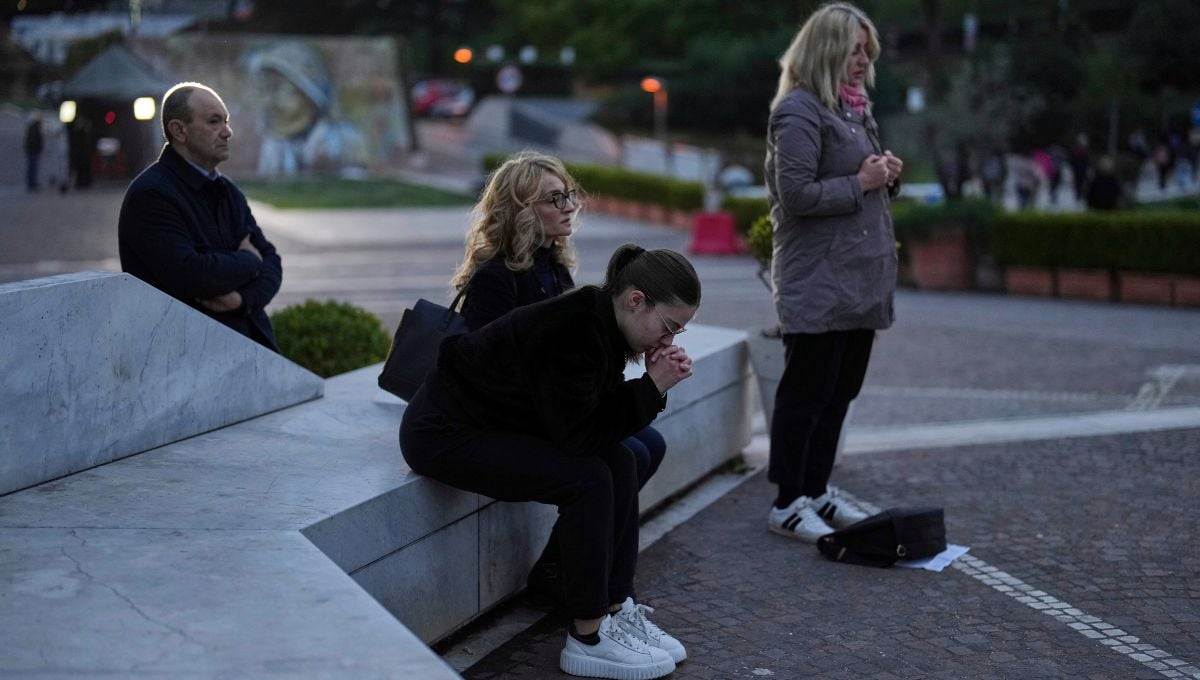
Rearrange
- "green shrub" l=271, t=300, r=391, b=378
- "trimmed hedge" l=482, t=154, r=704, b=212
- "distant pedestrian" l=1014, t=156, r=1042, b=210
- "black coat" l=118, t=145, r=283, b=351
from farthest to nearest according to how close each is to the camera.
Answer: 1. "distant pedestrian" l=1014, t=156, r=1042, b=210
2. "trimmed hedge" l=482, t=154, r=704, b=212
3. "green shrub" l=271, t=300, r=391, b=378
4. "black coat" l=118, t=145, r=283, b=351

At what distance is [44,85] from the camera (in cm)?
1045

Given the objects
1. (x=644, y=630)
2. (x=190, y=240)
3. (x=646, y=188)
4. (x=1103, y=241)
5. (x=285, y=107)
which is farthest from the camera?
(x=285, y=107)

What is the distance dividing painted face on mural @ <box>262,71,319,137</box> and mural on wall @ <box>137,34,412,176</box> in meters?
0.03

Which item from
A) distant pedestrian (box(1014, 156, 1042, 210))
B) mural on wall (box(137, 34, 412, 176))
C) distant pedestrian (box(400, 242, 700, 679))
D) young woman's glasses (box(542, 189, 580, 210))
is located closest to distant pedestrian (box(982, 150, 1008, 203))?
Result: distant pedestrian (box(1014, 156, 1042, 210))

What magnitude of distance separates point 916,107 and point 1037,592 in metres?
34.1

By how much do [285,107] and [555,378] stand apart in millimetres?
38228

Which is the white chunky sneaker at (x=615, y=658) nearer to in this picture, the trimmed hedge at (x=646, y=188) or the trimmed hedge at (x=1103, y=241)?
the trimmed hedge at (x=1103, y=241)

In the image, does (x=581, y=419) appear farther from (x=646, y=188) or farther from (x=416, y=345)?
(x=646, y=188)

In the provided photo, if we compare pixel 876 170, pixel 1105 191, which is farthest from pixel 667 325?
pixel 1105 191

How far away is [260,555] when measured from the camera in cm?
392

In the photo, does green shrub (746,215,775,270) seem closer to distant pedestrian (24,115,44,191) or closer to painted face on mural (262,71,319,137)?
distant pedestrian (24,115,44,191)

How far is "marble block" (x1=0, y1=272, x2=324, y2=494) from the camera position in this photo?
4480 millimetres

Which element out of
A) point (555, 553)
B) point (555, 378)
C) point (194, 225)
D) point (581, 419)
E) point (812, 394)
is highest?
point (194, 225)


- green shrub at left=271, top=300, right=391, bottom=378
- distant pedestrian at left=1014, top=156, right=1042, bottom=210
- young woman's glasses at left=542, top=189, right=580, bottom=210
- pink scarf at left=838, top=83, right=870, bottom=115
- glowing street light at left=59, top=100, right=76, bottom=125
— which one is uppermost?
glowing street light at left=59, top=100, right=76, bottom=125
